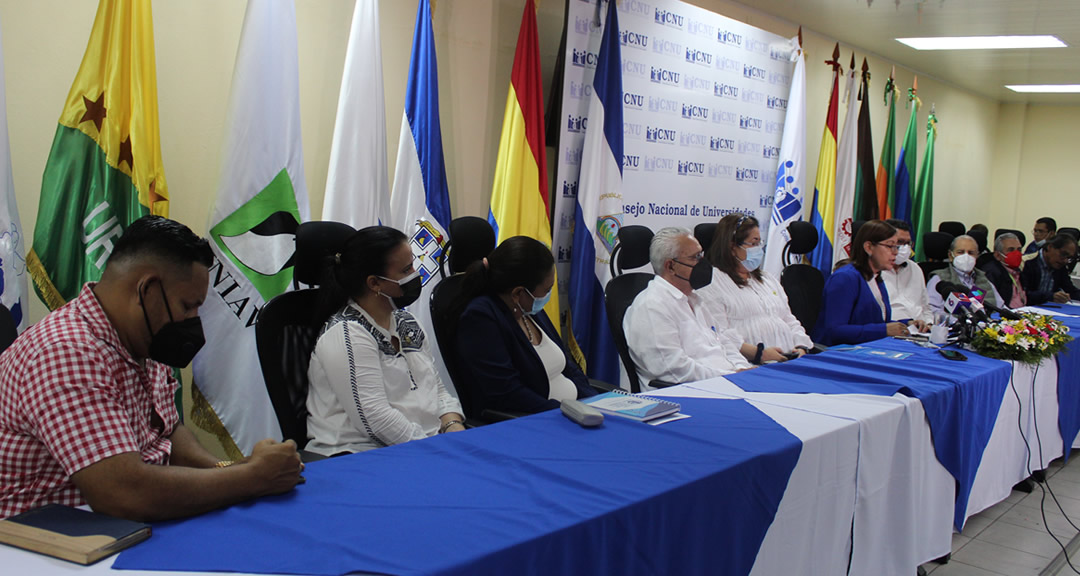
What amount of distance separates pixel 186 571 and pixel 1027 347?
3.24m

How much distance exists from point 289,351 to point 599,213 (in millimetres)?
2499

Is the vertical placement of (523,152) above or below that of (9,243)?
above

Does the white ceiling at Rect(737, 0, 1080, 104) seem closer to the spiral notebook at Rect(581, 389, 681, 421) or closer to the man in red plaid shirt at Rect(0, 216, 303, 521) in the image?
the spiral notebook at Rect(581, 389, 681, 421)

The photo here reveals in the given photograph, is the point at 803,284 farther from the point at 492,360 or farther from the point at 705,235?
the point at 492,360

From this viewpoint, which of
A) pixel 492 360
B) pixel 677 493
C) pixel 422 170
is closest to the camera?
pixel 677 493

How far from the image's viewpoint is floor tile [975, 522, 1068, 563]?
9.90 feet

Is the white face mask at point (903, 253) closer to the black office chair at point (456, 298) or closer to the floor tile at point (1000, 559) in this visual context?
the floor tile at point (1000, 559)

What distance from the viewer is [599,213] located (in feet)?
14.3

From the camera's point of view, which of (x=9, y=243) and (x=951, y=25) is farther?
(x=951, y=25)

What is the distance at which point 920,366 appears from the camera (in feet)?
9.60

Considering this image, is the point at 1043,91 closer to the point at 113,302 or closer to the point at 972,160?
the point at 972,160

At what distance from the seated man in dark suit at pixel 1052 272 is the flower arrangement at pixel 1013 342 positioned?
3.22 metres

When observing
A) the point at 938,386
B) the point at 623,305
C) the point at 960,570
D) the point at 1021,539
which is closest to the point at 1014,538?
Result: the point at 1021,539

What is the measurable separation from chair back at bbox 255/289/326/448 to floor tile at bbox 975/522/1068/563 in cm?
271
